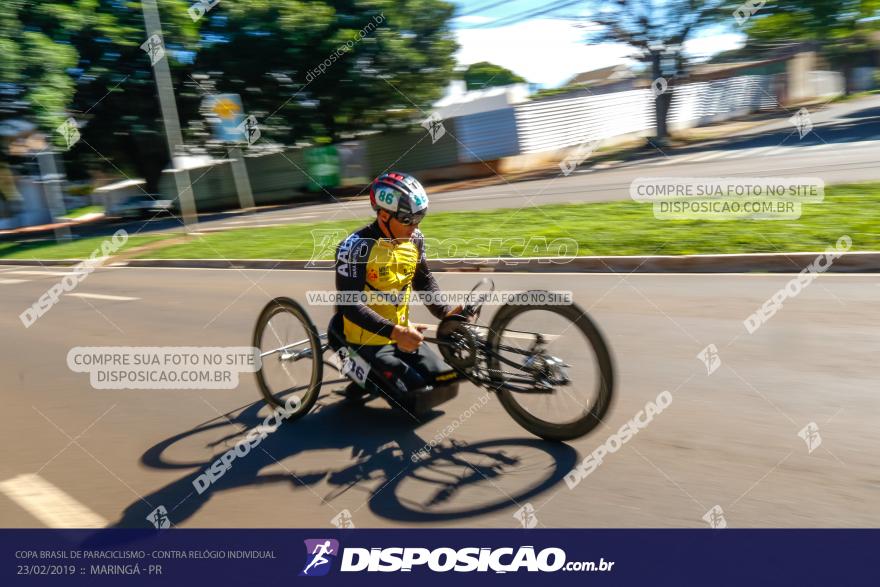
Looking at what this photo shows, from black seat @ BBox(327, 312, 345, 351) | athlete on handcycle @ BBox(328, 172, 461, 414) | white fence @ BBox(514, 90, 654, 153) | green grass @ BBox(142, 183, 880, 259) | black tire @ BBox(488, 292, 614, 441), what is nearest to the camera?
black tire @ BBox(488, 292, 614, 441)

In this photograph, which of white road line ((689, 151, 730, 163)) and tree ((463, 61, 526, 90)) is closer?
white road line ((689, 151, 730, 163))

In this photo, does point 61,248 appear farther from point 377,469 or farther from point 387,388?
point 377,469

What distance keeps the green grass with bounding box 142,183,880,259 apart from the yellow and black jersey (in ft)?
17.4

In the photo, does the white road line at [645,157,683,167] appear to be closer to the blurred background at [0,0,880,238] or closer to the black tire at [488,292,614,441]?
the blurred background at [0,0,880,238]

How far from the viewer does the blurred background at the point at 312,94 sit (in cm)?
2678

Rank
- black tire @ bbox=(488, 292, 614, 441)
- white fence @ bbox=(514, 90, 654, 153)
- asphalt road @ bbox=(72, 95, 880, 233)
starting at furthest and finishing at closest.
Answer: white fence @ bbox=(514, 90, 654, 153) < asphalt road @ bbox=(72, 95, 880, 233) < black tire @ bbox=(488, 292, 614, 441)

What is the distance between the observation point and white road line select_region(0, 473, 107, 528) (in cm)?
382

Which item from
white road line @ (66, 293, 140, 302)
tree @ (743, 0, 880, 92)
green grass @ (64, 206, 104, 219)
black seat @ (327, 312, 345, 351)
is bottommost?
white road line @ (66, 293, 140, 302)

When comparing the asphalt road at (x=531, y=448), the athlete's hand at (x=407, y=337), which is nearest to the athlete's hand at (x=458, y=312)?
the athlete's hand at (x=407, y=337)

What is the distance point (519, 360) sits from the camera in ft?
13.6

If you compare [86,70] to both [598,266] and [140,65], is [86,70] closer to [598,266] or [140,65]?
[140,65]

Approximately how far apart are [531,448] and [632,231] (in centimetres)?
708

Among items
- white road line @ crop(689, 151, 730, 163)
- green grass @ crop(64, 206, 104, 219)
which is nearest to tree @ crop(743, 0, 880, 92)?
white road line @ crop(689, 151, 730, 163)

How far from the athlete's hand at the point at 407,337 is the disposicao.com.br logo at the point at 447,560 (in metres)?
1.22
